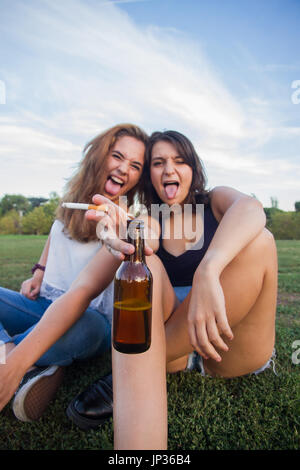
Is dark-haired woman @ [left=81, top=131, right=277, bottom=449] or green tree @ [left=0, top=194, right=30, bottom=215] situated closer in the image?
dark-haired woman @ [left=81, top=131, right=277, bottom=449]

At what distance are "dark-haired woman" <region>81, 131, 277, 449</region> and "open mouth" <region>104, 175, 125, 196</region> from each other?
1.76 ft

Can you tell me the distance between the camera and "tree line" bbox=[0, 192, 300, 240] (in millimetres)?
20362

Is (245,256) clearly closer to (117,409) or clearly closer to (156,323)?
(156,323)

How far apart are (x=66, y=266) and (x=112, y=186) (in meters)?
0.83

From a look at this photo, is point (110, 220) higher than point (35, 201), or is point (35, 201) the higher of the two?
point (35, 201)

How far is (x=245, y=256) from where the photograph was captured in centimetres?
158

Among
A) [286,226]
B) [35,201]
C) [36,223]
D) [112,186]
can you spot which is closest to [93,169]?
[112,186]

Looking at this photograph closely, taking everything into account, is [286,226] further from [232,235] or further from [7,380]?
[7,380]

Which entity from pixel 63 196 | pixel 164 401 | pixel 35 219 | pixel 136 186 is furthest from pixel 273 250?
pixel 35 219

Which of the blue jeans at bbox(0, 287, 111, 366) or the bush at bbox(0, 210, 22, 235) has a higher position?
the bush at bbox(0, 210, 22, 235)

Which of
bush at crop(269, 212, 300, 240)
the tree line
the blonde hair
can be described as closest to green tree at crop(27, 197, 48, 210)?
the tree line

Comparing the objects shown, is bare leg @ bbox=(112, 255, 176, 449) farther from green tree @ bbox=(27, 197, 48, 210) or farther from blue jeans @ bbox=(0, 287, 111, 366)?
green tree @ bbox=(27, 197, 48, 210)

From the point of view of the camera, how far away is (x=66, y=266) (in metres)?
2.57

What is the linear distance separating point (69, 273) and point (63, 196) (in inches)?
35.0
